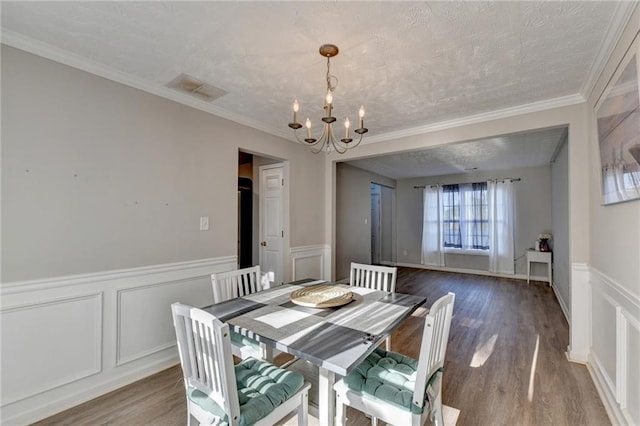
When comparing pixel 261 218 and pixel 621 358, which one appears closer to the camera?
pixel 621 358

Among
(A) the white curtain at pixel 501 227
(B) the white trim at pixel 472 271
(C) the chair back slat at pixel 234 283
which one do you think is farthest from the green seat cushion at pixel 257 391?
(B) the white trim at pixel 472 271

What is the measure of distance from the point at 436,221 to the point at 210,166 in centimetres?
603

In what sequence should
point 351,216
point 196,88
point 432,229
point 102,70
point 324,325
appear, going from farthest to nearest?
point 432,229 < point 351,216 < point 196,88 < point 102,70 < point 324,325

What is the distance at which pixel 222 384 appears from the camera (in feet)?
3.98

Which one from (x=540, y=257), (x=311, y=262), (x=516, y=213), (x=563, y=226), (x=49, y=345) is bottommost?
(x=49, y=345)

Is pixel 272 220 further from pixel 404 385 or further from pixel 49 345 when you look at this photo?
pixel 404 385

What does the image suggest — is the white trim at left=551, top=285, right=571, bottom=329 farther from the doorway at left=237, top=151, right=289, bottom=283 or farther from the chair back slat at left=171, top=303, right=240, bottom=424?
the chair back slat at left=171, top=303, right=240, bottom=424

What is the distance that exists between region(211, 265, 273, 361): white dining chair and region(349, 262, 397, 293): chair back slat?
0.90m

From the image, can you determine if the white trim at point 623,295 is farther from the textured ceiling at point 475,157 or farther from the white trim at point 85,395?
the white trim at point 85,395

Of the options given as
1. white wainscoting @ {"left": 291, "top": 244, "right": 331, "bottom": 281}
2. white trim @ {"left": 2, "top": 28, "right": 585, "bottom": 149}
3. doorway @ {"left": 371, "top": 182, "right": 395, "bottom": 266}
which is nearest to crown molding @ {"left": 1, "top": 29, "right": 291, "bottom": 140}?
white trim @ {"left": 2, "top": 28, "right": 585, "bottom": 149}

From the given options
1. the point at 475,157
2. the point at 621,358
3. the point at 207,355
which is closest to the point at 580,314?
the point at 621,358

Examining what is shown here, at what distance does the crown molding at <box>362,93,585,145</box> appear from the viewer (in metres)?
2.65

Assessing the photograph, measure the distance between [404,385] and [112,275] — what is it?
7.36ft

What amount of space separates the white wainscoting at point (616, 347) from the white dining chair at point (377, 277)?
139cm
